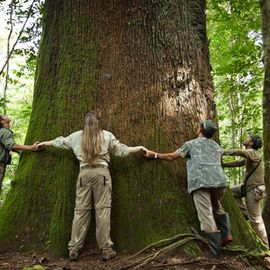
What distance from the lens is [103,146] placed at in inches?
192

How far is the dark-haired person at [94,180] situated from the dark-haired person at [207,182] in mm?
586

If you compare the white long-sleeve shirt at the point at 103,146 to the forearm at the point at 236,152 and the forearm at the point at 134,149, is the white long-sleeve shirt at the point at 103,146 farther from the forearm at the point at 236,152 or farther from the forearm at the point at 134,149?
the forearm at the point at 236,152

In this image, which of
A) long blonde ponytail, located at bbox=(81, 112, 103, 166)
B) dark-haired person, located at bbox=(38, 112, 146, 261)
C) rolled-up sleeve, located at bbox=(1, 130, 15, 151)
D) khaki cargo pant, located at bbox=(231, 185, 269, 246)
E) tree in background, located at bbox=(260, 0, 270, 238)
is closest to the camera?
dark-haired person, located at bbox=(38, 112, 146, 261)

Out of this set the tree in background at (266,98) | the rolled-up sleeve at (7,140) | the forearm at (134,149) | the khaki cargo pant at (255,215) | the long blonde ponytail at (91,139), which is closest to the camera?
the long blonde ponytail at (91,139)

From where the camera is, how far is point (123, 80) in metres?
5.44

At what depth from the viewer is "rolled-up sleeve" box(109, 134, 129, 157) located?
495 cm

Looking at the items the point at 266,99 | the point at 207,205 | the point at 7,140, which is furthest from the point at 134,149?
the point at 266,99

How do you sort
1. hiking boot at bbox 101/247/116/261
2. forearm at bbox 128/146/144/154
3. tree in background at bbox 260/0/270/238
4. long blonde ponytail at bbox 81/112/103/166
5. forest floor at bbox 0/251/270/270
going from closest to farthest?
forest floor at bbox 0/251/270/270
hiking boot at bbox 101/247/116/261
long blonde ponytail at bbox 81/112/103/166
forearm at bbox 128/146/144/154
tree in background at bbox 260/0/270/238

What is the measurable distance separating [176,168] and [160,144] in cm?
40

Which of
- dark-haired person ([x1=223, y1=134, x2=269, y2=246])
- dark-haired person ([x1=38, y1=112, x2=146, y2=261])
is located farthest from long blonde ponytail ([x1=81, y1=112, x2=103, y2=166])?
dark-haired person ([x1=223, y1=134, x2=269, y2=246])

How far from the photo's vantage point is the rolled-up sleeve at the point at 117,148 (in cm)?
495

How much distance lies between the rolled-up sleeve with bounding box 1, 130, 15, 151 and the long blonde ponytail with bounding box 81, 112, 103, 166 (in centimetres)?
170

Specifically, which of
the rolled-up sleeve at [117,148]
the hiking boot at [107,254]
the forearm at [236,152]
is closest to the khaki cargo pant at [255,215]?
the forearm at [236,152]

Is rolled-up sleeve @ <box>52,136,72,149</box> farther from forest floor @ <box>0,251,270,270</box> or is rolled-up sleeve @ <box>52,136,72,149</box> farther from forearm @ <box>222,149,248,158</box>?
forearm @ <box>222,149,248,158</box>
